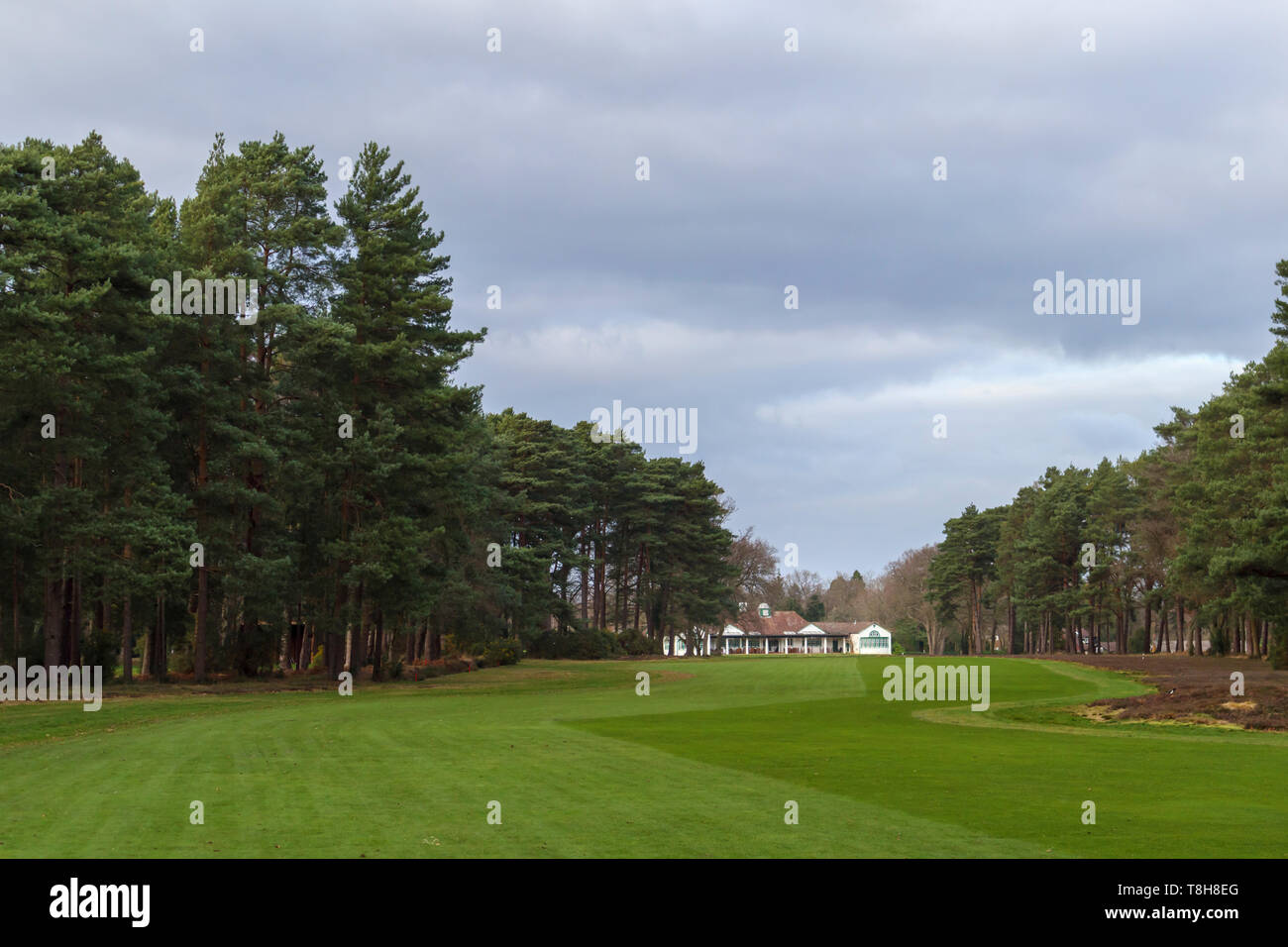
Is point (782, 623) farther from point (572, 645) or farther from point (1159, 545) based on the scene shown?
point (572, 645)

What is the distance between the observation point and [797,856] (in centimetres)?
1083

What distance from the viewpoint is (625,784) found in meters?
16.4

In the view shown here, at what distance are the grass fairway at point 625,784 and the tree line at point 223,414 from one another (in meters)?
11.0

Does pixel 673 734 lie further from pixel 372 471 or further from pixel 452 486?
pixel 452 486

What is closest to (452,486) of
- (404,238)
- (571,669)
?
(404,238)

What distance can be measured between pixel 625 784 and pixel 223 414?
3560 cm

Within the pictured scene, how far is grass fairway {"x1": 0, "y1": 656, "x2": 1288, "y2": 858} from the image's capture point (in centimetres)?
1158

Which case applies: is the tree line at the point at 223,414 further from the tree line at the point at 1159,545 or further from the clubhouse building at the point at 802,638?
the clubhouse building at the point at 802,638

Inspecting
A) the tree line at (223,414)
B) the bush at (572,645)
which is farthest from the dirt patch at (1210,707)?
the bush at (572,645)

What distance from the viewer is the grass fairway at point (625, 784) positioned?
1158cm

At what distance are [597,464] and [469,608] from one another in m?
36.8

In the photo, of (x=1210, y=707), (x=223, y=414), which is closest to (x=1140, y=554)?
(x=1210, y=707)

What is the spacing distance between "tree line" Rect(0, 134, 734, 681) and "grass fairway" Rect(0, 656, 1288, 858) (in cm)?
1104

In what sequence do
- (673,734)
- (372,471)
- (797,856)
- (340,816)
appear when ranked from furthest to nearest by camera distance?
(372,471) → (673,734) → (340,816) → (797,856)
